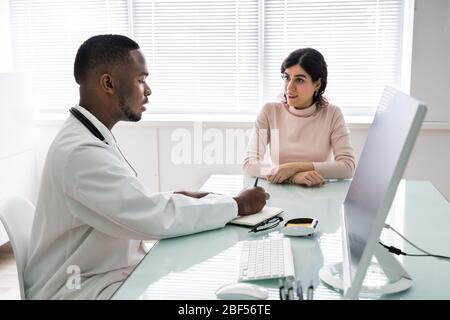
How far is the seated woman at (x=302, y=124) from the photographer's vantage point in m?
2.44

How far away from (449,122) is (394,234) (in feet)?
6.50

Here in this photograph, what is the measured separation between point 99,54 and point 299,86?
1218 millimetres

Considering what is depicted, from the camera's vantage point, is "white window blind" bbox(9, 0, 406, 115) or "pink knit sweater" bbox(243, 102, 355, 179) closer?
"pink knit sweater" bbox(243, 102, 355, 179)

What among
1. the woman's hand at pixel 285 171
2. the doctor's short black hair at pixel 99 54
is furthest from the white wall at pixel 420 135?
the doctor's short black hair at pixel 99 54

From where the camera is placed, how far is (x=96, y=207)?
1.33m

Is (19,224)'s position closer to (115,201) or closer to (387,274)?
(115,201)

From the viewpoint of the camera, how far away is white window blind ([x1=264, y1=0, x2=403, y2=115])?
10.9ft

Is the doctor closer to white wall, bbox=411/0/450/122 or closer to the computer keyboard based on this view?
the computer keyboard

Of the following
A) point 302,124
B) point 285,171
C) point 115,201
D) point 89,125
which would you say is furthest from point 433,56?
point 115,201

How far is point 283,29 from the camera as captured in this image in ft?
11.3

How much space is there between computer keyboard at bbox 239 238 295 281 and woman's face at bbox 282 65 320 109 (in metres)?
1.27

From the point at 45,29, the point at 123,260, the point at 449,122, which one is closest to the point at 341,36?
the point at 449,122

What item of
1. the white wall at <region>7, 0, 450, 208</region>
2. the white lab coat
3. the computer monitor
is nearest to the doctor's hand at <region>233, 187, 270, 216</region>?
the white lab coat
